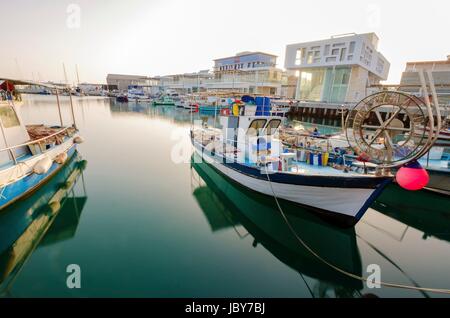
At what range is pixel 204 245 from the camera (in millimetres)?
6574

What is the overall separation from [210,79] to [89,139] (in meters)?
51.4

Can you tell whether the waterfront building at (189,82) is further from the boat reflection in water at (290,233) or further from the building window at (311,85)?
the boat reflection in water at (290,233)

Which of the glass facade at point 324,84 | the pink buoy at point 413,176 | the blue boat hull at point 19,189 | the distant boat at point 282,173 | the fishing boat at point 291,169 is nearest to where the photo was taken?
the pink buoy at point 413,176

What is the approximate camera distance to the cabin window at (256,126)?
34.2 ft

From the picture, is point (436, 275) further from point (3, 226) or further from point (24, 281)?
point (3, 226)

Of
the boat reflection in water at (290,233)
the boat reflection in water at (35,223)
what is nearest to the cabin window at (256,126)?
the boat reflection in water at (290,233)

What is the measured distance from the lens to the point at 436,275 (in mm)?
5680

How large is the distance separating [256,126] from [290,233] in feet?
17.9

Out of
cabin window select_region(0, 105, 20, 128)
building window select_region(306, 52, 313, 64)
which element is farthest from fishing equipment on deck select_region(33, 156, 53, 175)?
building window select_region(306, 52, 313, 64)

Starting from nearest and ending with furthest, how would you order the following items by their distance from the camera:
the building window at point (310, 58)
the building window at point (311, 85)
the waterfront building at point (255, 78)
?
the building window at point (310, 58) < the building window at point (311, 85) < the waterfront building at point (255, 78)

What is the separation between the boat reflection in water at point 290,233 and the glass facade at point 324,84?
37.0m

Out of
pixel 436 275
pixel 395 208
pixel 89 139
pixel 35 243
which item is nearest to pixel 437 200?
pixel 395 208

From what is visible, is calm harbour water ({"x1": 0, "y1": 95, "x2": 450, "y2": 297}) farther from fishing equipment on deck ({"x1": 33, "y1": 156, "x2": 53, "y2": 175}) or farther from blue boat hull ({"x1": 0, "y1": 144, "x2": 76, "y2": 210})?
fishing equipment on deck ({"x1": 33, "y1": 156, "x2": 53, "y2": 175})

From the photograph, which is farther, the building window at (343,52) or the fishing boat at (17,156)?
the building window at (343,52)
